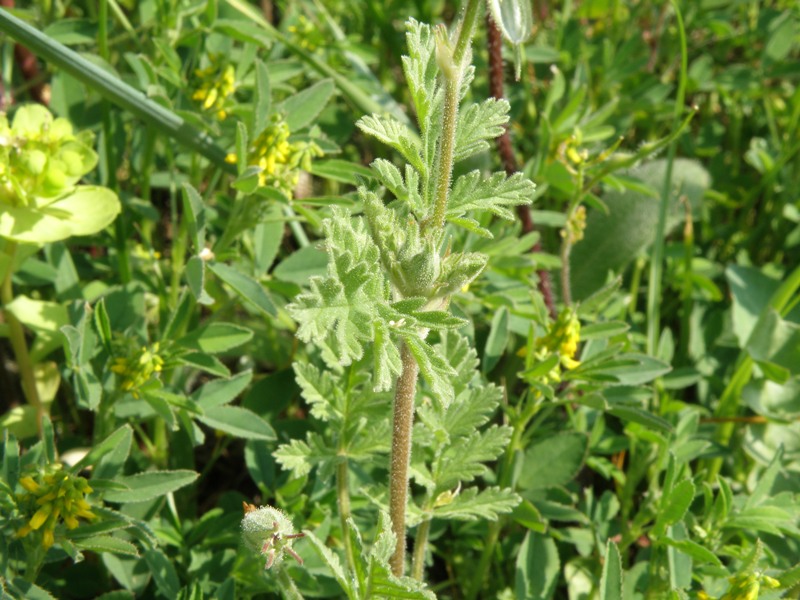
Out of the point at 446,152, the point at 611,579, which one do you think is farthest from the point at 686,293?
the point at 446,152

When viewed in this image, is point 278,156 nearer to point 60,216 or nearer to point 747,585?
point 60,216

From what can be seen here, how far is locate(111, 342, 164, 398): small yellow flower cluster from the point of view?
1.88 m

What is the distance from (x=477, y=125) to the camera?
4.75 ft

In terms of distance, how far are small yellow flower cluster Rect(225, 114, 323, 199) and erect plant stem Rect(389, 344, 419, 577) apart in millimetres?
627

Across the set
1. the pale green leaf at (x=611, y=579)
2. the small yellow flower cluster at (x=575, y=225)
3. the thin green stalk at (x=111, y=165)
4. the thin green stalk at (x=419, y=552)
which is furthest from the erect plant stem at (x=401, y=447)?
the thin green stalk at (x=111, y=165)

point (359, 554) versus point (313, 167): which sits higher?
point (313, 167)

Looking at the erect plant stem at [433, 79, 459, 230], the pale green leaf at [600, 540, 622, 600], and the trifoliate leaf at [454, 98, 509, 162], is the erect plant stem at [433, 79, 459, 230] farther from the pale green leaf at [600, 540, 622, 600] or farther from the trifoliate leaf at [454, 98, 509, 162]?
the pale green leaf at [600, 540, 622, 600]

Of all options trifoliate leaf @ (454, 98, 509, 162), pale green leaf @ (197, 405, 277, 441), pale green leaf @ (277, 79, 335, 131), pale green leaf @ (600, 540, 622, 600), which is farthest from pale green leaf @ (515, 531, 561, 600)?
pale green leaf @ (277, 79, 335, 131)

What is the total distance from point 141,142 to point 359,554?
166cm

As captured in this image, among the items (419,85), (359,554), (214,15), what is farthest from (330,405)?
(214,15)

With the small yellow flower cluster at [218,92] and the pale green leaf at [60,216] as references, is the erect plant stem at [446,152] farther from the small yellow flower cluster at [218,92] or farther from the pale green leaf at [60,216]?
the small yellow flower cluster at [218,92]

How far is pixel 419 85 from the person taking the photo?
1.36m

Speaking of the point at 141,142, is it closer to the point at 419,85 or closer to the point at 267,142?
the point at 267,142

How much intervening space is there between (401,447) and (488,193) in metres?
0.46
